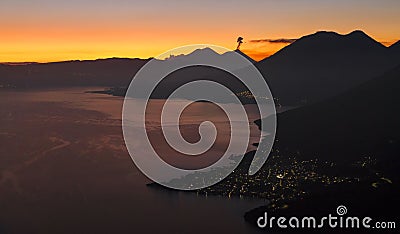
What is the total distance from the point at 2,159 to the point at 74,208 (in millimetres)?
37595

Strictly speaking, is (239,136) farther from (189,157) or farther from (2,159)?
(2,159)

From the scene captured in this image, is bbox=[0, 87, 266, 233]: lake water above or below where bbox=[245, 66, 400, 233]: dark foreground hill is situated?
below

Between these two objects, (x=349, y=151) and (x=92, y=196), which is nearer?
(x=92, y=196)

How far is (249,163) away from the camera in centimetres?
7600

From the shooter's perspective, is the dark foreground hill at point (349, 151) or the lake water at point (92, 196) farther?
the lake water at point (92, 196)

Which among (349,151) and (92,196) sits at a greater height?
(349,151)

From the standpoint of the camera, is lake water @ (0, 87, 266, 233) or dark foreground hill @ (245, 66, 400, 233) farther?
lake water @ (0, 87, 266, 233)

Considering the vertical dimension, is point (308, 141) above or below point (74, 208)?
above

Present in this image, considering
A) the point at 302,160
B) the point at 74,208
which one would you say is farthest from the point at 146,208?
the point at 302,160

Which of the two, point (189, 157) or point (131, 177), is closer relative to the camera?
point (131, 177)

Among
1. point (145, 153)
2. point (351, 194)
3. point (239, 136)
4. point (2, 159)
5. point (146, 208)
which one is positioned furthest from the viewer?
point (239, 136)

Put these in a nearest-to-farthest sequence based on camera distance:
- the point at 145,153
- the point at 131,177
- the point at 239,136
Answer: the point at 131,177 < the point at 145,153 < the point at 239,136

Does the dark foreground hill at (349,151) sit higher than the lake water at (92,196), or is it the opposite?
the dark foreground hill at (349,151)

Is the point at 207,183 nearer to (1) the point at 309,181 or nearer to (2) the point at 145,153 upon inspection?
(1) the point at 309,181
